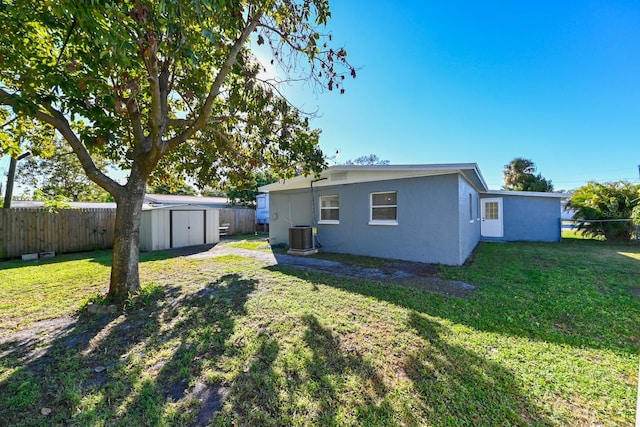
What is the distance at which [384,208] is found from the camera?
8469mm

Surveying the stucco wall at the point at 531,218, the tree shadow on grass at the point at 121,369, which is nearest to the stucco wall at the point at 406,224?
the tree shadow on grass at the point at 121,369

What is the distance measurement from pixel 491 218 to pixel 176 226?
1629cm

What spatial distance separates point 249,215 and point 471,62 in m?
15.9

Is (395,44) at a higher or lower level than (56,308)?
higher

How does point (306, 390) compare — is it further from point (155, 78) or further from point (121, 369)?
point (155, 78)

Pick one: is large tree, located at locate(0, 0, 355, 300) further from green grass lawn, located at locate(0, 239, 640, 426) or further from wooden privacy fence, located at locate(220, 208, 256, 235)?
wooden privacy fence, located at locate(220, 208, 256, 235)

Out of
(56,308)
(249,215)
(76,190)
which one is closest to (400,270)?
(56,308)

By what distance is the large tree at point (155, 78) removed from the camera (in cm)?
297

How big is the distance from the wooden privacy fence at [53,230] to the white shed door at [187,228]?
107 inches

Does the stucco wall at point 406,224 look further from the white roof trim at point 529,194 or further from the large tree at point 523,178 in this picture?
the large tree at point 523,178

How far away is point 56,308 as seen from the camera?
4.18m

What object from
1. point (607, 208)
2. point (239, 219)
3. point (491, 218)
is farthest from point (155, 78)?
point (607, 208)

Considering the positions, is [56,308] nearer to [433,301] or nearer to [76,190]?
[433,301]

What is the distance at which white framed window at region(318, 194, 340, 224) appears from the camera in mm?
9719
